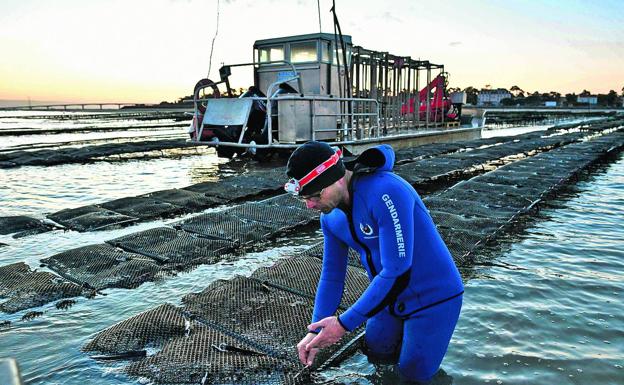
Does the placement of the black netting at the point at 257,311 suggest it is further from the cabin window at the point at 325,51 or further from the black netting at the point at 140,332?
the cabin window at the point at 325,51

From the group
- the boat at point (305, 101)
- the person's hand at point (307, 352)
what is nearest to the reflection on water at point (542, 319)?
the person's hand at point (307, 352)

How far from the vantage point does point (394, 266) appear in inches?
84.8

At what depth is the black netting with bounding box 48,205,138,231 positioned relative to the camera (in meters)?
6.22

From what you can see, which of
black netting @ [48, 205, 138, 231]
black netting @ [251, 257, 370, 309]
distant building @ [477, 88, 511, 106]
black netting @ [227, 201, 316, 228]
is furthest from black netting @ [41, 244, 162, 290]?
distant building @ [477, 88, 511, 106]

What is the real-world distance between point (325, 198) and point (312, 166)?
18 centimetres

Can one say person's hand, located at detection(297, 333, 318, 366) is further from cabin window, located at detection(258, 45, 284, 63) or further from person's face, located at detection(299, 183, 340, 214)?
cabin window, located at detection(258, 45, 284, 63)

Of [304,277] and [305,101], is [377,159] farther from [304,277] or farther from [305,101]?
[305,101]

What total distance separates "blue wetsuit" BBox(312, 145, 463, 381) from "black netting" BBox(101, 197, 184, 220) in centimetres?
479

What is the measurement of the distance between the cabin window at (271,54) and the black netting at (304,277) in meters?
9.64

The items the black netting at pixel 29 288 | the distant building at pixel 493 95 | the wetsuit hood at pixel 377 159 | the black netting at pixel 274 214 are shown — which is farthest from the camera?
the distant building at pixel 493 95

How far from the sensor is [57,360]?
314 centimetres

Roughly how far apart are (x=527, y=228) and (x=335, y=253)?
4.72 meters

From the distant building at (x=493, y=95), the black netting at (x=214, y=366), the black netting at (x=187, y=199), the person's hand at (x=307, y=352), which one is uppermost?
the distant building at (x=493, y=95)

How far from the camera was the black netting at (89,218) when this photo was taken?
245 inches
